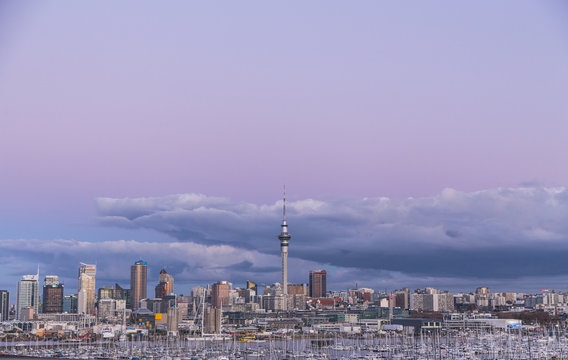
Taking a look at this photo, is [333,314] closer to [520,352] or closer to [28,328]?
[28,328]

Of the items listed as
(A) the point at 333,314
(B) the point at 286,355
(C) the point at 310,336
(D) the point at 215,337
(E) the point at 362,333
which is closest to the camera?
(B) the point at 286,355

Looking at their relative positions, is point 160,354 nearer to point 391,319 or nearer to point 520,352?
point 520,352

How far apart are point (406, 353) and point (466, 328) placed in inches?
2961

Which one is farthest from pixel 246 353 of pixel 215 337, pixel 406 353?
pixel 215 337

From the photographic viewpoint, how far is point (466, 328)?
530 feet

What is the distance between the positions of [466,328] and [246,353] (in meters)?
76.6

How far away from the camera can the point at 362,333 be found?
557 feet

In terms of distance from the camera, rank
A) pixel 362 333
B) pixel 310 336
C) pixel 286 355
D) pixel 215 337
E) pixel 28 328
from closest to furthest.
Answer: pixel 286 355 < pixel 215 337 < pixel 310 336 < pixel 362 333 < pixel 28 328

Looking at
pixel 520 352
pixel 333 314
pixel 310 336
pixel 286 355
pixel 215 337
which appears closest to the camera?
pixel 520 352

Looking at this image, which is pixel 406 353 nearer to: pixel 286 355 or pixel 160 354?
pixel 286 355

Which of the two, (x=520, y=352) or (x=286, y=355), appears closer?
(x=520, y=352)

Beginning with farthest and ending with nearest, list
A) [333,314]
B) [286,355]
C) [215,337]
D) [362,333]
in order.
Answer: [333,314] < [362,333] < [215,337] < [286,355]

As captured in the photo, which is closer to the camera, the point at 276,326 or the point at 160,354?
the point at 160,354

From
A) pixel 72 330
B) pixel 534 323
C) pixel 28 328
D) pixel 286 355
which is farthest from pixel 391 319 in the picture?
pixel 286 355
